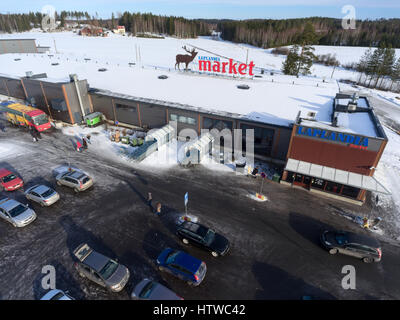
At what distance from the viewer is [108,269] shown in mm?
15055

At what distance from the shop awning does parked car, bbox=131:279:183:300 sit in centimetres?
1634

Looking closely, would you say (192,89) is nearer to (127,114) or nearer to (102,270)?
(127,114)

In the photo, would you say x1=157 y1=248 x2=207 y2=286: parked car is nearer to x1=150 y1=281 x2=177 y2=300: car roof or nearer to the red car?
x1=150 y1=281 x2=177 y2=300: car roof

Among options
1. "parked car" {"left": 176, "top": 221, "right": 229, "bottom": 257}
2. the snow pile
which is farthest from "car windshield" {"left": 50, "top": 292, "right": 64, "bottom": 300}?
the snow pile

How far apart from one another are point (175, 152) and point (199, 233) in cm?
1531

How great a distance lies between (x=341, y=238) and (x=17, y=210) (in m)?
27.1

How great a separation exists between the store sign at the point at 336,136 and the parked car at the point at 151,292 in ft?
60.6

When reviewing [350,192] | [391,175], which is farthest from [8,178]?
[391,175]

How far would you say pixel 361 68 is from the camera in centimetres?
8094

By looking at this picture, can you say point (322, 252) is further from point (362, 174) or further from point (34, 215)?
point (34, 215)

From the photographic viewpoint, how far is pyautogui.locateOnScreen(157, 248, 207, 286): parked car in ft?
48.8

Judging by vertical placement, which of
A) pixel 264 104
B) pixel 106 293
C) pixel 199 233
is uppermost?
pixel 264 104

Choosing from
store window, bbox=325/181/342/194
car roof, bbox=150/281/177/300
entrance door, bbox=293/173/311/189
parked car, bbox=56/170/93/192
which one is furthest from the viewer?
entrance door, bbox=293/173/311/189
